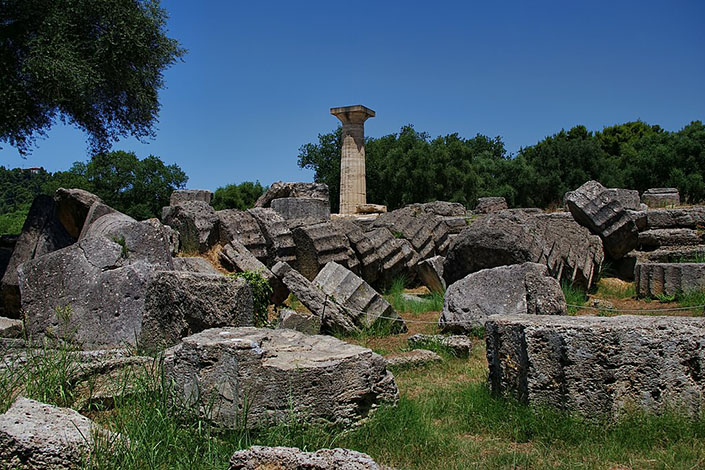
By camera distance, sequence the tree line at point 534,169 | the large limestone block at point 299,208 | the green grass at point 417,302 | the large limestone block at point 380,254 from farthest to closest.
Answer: the tree line at point 534,169 < the large limestone block at point 299,208 < the large limestone block at point 380,254 < the green grass at point 417,302

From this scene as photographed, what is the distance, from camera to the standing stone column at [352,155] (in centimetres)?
2238

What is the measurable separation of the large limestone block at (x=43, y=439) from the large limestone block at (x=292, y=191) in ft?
45.8

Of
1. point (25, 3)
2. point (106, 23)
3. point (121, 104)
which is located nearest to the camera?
point (25, 3)

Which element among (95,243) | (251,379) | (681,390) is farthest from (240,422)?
(95,243)

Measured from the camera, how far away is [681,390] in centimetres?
393

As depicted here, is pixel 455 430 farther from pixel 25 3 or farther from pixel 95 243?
pixel 25 3

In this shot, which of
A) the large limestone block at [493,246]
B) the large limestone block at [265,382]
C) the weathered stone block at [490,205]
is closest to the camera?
the large limestone block at [265,382]

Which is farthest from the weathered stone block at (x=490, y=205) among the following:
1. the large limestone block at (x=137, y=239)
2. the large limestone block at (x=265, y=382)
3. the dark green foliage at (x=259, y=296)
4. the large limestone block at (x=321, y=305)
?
the large limestone block at (x=265, y=382)

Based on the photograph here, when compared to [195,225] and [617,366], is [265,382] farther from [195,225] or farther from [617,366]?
[195,225]

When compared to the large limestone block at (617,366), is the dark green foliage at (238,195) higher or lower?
higher

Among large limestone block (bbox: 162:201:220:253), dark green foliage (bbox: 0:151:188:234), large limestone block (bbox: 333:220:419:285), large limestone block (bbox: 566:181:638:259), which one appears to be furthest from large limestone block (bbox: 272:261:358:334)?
dark green foliage (bbox: 0:151:188:234)

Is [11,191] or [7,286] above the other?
[11,191]

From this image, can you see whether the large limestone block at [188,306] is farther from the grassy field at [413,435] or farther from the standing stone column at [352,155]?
the standing stone column at [352,155]

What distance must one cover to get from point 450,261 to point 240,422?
6990 millimetres
